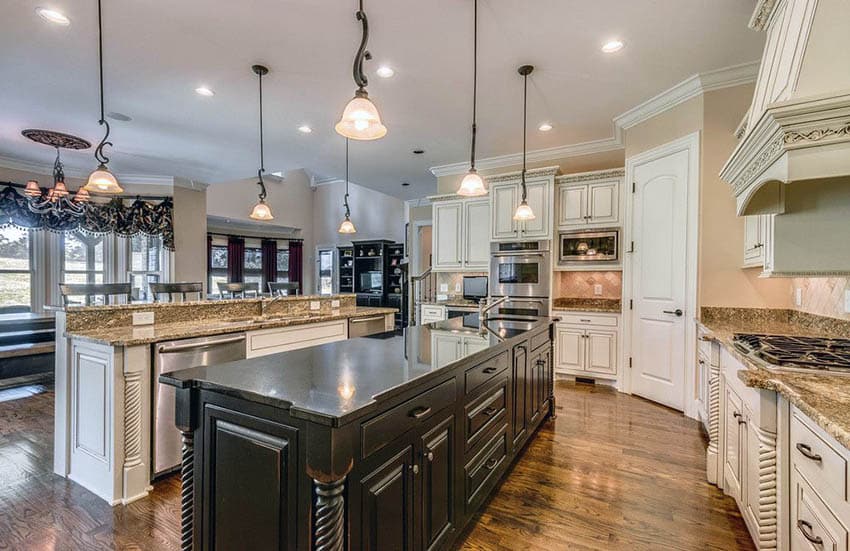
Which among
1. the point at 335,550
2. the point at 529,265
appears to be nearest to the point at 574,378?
the point at 529,265

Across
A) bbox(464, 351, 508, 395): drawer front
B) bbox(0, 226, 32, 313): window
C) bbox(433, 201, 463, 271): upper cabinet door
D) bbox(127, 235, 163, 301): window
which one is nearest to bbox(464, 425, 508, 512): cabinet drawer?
bbox(464, 351, 508, 395): drawer front

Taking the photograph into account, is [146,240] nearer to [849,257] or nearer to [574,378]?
[574,378]

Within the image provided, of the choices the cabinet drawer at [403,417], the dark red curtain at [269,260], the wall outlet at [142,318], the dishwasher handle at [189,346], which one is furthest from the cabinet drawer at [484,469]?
the dark red curtain at [269,260]

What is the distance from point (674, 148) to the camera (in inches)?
143

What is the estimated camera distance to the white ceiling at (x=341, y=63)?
256 cm

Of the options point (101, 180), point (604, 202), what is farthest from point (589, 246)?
point (101, 180)

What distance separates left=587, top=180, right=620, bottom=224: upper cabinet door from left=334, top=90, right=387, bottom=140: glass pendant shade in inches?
133

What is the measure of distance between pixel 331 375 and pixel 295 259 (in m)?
10.8

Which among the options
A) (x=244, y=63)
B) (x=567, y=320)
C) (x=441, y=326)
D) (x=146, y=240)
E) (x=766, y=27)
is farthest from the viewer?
(x=146, y=240)

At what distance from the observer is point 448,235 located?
587cm

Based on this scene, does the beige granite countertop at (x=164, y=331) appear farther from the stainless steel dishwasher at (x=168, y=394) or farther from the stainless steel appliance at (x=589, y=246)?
the stainless steel appliance at (x=589, y=246)

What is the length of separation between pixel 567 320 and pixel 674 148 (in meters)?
2.08

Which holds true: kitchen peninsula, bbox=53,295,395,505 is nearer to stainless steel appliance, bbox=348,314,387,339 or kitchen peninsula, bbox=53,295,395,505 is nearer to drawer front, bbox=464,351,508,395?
stainless steel appliance, bbox=348,314,387,339

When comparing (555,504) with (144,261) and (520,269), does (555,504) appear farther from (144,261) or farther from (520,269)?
(144,261)
